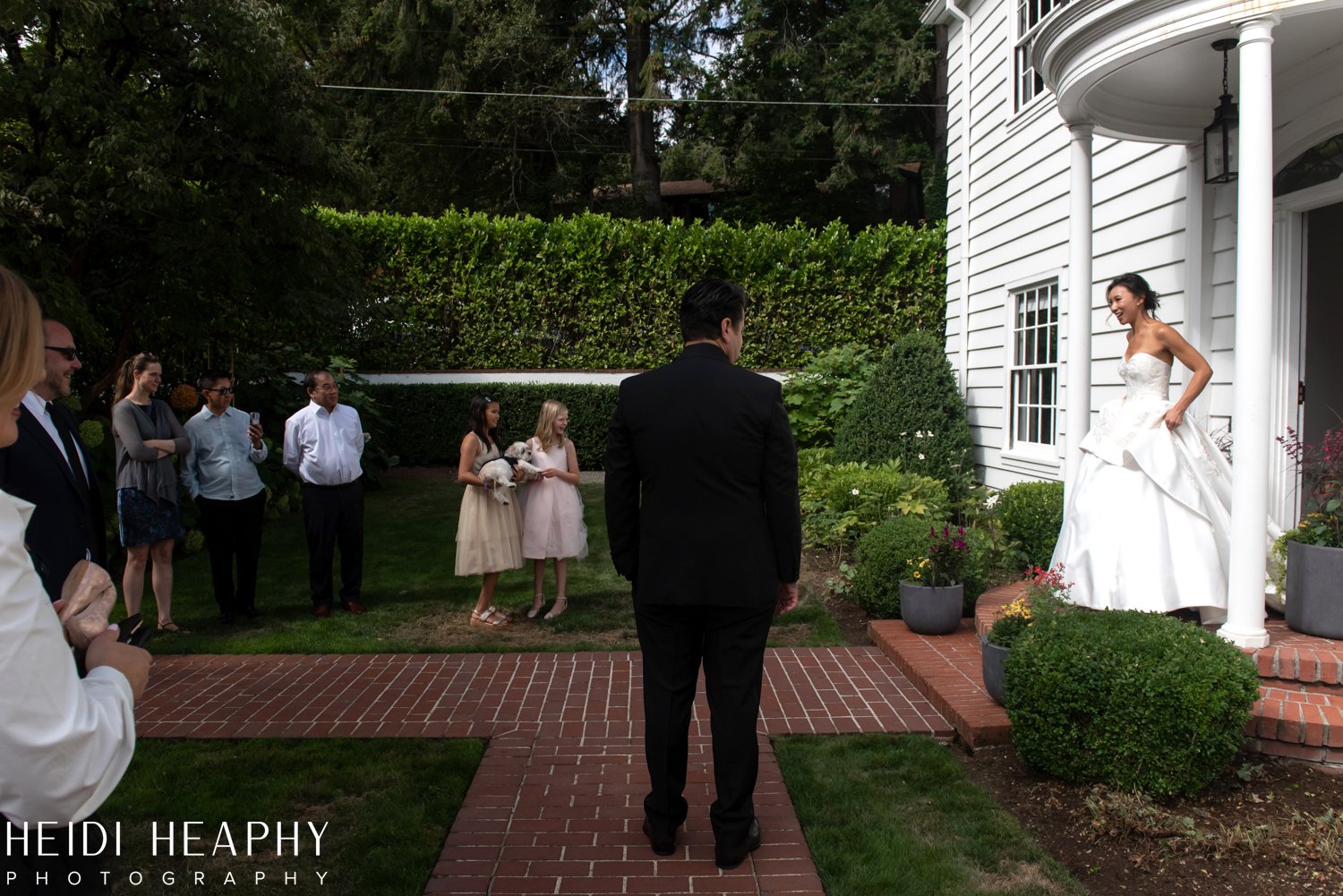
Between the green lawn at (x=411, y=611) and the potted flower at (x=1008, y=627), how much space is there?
6.16ft

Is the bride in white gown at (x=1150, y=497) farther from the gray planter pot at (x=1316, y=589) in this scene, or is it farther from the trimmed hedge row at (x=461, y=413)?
the trimmed hedge row at (x=461, y=413)

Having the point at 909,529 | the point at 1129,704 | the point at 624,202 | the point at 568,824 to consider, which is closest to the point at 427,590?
the point at 909,529

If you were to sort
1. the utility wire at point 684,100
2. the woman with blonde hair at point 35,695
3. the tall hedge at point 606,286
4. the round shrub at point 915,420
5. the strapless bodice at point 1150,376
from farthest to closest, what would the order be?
1. the utility wire at point 684,100
2. the tall hedge at point 606,286
3. the round shrub at point 915,420
4. the strapless bodice at point 1150,376
5. the woman with blonde hair at point 35,695

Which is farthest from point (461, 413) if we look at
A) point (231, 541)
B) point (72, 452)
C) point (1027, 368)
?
point (72, 452)

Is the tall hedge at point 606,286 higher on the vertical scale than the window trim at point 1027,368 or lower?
higher

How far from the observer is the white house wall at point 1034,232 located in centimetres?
698

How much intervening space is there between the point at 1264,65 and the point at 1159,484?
2.08 meters

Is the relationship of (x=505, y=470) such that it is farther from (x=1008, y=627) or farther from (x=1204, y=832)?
(x=1204, y=832)

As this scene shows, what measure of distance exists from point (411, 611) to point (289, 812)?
3709mm

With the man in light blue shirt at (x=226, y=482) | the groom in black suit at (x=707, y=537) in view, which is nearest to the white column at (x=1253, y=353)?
the groom in black suit at (x=707, y=537)

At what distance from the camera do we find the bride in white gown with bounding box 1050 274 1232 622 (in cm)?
501

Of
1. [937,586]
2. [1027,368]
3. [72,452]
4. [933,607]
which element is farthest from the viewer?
[1027,368]

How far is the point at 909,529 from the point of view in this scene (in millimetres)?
7117

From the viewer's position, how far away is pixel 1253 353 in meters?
4.62
